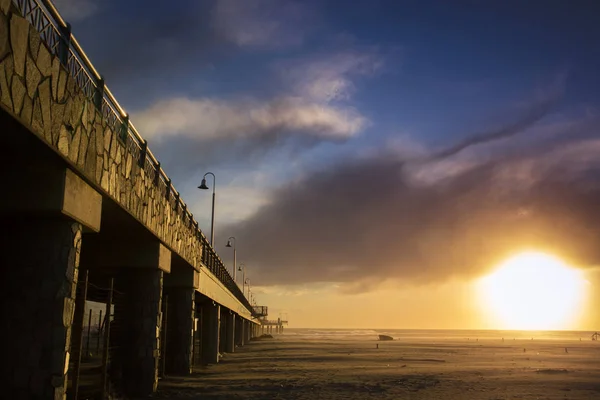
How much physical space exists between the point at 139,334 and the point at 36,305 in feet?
26.8

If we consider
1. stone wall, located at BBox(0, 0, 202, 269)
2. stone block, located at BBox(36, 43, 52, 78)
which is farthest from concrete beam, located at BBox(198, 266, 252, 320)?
stone block, located at BBox(36, 43, 52, 78)

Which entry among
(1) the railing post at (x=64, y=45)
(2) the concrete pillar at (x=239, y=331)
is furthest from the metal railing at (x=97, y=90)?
(2) the concrete pillar at (x=239, y=331)

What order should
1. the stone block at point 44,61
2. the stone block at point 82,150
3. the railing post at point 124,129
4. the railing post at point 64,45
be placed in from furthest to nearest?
the railing post at point 124,129 → the stone block at point 82,150 → the railing post at point 64,45 → the stone block at point 44,61

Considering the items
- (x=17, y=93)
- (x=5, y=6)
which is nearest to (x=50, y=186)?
(x=17, y=93)

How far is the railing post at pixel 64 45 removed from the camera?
865 cm

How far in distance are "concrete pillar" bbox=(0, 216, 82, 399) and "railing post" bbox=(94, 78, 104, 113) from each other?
2.56 metres

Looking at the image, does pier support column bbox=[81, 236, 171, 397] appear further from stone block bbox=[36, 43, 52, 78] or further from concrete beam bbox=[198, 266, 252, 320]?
stone block bbox=[36, 43, 52, 78]

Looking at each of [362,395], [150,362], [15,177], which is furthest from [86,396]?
[15,177]

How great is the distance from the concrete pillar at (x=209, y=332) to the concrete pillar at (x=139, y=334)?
1516 centimetres

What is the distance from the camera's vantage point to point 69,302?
29.6 ft

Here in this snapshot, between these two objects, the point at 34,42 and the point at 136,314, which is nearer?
the point at 34,42

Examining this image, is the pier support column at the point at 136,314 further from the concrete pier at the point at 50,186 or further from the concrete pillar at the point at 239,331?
the concrete pillar at the point at 239,331

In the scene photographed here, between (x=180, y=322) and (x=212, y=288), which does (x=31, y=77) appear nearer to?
(x=180, y=322)

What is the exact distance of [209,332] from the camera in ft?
105
